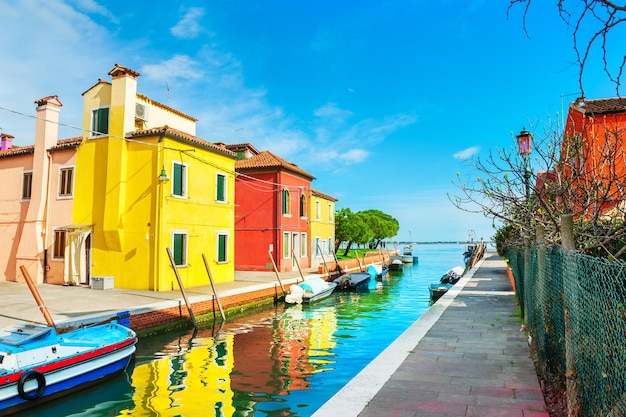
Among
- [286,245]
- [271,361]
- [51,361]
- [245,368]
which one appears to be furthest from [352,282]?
[51,361]

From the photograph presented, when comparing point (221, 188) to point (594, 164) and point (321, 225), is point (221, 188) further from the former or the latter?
point (594, 164)

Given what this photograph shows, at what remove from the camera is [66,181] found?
59.5 feet

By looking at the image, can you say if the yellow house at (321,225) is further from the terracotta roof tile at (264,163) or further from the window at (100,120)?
the window at (100,120)

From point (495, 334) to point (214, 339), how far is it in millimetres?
7563

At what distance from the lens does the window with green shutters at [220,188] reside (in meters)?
19.4

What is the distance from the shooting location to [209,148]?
1852cm

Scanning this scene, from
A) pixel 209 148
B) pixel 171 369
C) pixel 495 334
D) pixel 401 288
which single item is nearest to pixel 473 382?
pixel 495 334

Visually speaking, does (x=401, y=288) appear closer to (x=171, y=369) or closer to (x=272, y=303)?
(x=272, y=303)

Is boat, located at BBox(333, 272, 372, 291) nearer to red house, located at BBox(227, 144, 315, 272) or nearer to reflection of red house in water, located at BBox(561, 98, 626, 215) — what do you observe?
red house, located at BBox(227, 144, 315, 272)

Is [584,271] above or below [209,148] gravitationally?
below

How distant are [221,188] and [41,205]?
25.1 feet

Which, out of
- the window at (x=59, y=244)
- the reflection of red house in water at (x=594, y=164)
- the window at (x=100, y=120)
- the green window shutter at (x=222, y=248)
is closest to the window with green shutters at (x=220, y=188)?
the green window shutter at (x=222, y=248)

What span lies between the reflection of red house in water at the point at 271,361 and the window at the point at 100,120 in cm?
1060

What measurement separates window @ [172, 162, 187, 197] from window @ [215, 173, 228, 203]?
2.30 metres
